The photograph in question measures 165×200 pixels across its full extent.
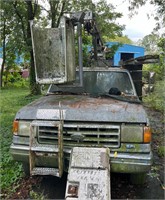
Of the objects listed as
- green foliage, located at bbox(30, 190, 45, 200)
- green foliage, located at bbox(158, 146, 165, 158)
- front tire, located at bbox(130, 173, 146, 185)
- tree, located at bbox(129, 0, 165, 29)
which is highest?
tree, located at bbox(129, 0, 165, 29)

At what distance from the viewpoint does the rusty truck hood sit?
11.0 feet

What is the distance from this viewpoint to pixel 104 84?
482 cm

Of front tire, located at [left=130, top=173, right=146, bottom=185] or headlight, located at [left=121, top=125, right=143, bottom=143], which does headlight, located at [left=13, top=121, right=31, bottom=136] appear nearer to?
headlight, located at [left=121, top=125, right=143, bottom=143]

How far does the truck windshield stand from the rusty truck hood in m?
0.84

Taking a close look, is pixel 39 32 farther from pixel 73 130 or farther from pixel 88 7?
pixel 88 7

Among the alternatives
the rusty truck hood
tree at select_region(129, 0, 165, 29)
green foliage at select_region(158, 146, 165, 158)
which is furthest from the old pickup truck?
tree at select_region(129, 0, 165, 29)

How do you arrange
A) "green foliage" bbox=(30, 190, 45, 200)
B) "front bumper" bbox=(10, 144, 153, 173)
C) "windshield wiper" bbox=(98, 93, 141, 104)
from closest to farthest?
"front bumper" bbox=(10, 144, 153, 173), "green foliage" bbox=(30, 190, 45, 200), "windshield wiper" bbox=(98, 93, 141, 104)

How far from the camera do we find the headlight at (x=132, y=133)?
3271mm

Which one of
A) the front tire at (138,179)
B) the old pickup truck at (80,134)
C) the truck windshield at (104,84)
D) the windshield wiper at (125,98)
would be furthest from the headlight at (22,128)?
the front tire at (138,179)

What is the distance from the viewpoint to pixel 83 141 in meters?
3.40

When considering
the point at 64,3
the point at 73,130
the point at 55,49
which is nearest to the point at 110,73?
the point at 55,49

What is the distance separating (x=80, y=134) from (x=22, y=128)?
84 cm

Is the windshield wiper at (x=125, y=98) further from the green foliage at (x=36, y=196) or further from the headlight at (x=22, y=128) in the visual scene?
the green foliage at (x=36, y=196)

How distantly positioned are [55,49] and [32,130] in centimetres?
119
